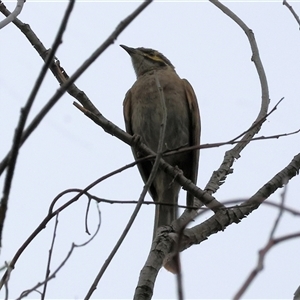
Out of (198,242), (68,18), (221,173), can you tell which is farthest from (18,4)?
(221,173)

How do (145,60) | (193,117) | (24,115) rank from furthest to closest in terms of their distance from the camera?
(145,60) → (193,117) → (24,115)

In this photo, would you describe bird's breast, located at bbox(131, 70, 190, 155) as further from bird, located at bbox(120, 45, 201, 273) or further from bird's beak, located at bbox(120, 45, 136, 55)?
bird's beak, located at bbox(120, 45, 136, 55)

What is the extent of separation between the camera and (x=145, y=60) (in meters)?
7.43

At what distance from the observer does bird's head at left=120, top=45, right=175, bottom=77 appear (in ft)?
24.1

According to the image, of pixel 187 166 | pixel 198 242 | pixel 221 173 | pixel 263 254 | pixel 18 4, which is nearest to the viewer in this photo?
pixel 263 254

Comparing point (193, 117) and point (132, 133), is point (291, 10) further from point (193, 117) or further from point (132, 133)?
point (132, 133)

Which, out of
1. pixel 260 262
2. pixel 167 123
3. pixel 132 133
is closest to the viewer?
pixel 260 262

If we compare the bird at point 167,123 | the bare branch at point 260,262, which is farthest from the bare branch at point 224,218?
the bare branch at point 260,262

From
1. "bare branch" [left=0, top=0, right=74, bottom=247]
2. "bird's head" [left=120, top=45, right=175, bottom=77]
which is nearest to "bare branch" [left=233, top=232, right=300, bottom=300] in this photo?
"bare branch" [left=0, top=0, right=74, bottom=247]

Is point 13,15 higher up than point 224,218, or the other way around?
point 13,15

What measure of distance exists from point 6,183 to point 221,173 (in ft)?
11.4

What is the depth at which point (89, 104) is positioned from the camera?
13.6ft

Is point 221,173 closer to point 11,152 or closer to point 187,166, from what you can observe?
point 187,166

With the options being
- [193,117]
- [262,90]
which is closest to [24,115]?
[262,90]
